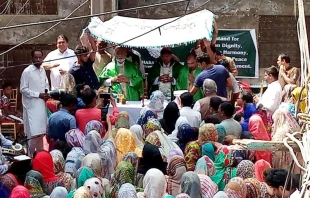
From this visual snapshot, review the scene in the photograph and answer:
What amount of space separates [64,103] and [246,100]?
269 cm

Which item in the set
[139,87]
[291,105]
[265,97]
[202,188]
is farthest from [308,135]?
[139,87]

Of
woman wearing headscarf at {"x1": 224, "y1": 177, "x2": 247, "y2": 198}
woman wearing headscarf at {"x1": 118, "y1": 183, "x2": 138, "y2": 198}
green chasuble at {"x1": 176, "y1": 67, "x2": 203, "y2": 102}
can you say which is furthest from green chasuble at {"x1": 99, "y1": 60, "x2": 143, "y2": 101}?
woman wearing headscarf at {"x1": 224, "y1": 177, "x2": 247, "y2": 198}

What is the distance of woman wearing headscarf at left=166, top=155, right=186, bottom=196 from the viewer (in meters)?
8.26

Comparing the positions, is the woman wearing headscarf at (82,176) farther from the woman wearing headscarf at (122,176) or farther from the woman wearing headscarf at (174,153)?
the woman wearing headscarf at (174,153)

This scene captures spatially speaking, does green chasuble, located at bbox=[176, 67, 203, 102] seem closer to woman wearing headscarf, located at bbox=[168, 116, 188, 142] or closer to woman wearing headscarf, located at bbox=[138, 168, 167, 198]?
woman wearing headscarf, located at bbox=[168, 116, 188, 142]

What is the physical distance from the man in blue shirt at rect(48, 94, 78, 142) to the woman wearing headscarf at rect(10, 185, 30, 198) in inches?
79.8

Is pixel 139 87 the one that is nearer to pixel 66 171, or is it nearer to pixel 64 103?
pixel 64 103

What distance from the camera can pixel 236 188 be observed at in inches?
309

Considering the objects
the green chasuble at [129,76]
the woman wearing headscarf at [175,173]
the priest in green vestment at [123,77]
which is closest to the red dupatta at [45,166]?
the woman wearing headscarf at [175,173]

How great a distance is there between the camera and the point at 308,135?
15.3ft

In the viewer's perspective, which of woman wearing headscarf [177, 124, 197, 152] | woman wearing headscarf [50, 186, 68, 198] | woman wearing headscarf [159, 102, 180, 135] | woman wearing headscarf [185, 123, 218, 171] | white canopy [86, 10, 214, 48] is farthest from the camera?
white canopy [86, 10, 214, 48]

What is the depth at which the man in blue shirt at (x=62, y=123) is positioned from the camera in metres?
9.84

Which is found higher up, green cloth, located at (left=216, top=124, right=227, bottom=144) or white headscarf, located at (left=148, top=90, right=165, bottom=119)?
white headscarf, located at (left=148, top=90, right=165, bottom=119)

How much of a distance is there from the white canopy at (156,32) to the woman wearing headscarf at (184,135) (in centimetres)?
289
